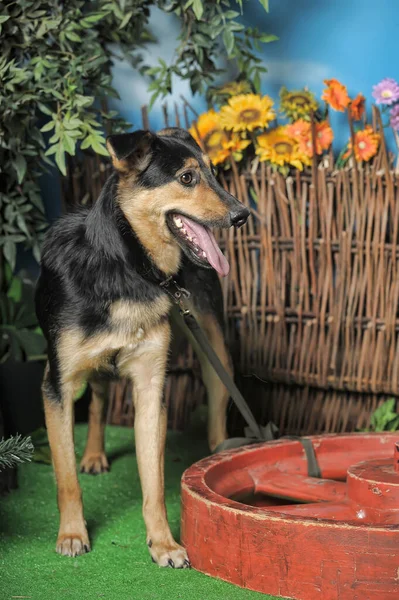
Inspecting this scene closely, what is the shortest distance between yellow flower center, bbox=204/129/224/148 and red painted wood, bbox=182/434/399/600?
4.68ft

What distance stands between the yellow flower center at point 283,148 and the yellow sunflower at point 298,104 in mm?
156

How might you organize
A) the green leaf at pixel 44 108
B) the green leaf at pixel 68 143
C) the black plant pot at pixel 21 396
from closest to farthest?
1. the green leaf at pixel 68 143
2. the green leaf at pixel 44 108
3. the black plant pot at pixel 21 396

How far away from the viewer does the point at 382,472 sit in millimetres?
2363

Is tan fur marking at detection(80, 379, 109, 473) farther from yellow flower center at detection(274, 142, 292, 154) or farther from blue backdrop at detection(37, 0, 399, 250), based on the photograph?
blue backdrop at detection(37, 0, 399, 250)

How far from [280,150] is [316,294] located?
2.09 feet

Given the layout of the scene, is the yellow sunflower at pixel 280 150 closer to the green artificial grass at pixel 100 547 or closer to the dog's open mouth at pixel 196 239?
the dog's open mouth at pixel 196 239

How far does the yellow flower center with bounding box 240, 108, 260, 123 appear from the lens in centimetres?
347

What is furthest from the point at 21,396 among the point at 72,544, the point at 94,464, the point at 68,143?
the point at 72,544

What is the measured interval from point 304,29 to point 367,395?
5.60 ft

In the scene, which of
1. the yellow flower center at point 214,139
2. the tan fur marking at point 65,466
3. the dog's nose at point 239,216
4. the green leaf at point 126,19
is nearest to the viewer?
the dog's nose at point 239,216

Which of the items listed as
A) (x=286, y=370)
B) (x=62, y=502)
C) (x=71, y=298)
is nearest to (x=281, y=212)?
(x=286, y=370)

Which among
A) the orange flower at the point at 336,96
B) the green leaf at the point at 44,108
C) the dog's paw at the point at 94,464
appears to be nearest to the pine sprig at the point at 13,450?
the dog's paw at the point at 94,464

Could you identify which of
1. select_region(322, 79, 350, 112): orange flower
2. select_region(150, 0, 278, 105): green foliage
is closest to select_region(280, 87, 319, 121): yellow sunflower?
select_region(322, 79, 350, 112): orange flower

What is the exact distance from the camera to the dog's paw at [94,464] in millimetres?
3412
